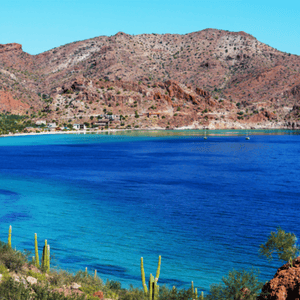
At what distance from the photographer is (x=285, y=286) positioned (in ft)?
43.5

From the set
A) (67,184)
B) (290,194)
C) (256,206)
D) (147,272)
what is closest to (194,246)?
(147,272)

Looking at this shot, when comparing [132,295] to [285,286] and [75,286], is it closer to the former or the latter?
[75,286]

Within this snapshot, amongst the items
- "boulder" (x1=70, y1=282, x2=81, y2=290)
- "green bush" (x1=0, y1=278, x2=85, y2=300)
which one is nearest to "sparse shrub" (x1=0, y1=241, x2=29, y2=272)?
"boulder" (x1=70, y1=282, x2=81, y2=290)

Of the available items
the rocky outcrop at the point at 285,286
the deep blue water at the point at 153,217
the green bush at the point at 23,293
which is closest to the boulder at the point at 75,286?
the green bush at the point at 23,293

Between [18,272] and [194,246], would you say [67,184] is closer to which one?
[194,246]

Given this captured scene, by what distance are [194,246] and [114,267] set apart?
6.24m

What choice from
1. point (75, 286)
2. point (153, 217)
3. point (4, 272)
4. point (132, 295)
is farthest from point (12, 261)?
point (153, 217)

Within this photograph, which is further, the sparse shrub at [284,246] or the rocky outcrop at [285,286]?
the sparse shrub at [284,246]

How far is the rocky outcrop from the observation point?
42.5ft

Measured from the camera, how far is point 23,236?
95.5 feet

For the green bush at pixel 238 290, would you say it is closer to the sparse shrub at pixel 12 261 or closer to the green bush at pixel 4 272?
the green bush at pixel 4 272

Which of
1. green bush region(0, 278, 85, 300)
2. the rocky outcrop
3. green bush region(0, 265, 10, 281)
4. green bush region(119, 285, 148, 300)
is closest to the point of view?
the rocky outcrop

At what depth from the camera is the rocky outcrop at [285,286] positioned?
42.5 feet

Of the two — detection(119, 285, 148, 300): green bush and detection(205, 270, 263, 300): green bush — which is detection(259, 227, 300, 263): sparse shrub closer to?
detection(205, 270, 263, 300): green bush
